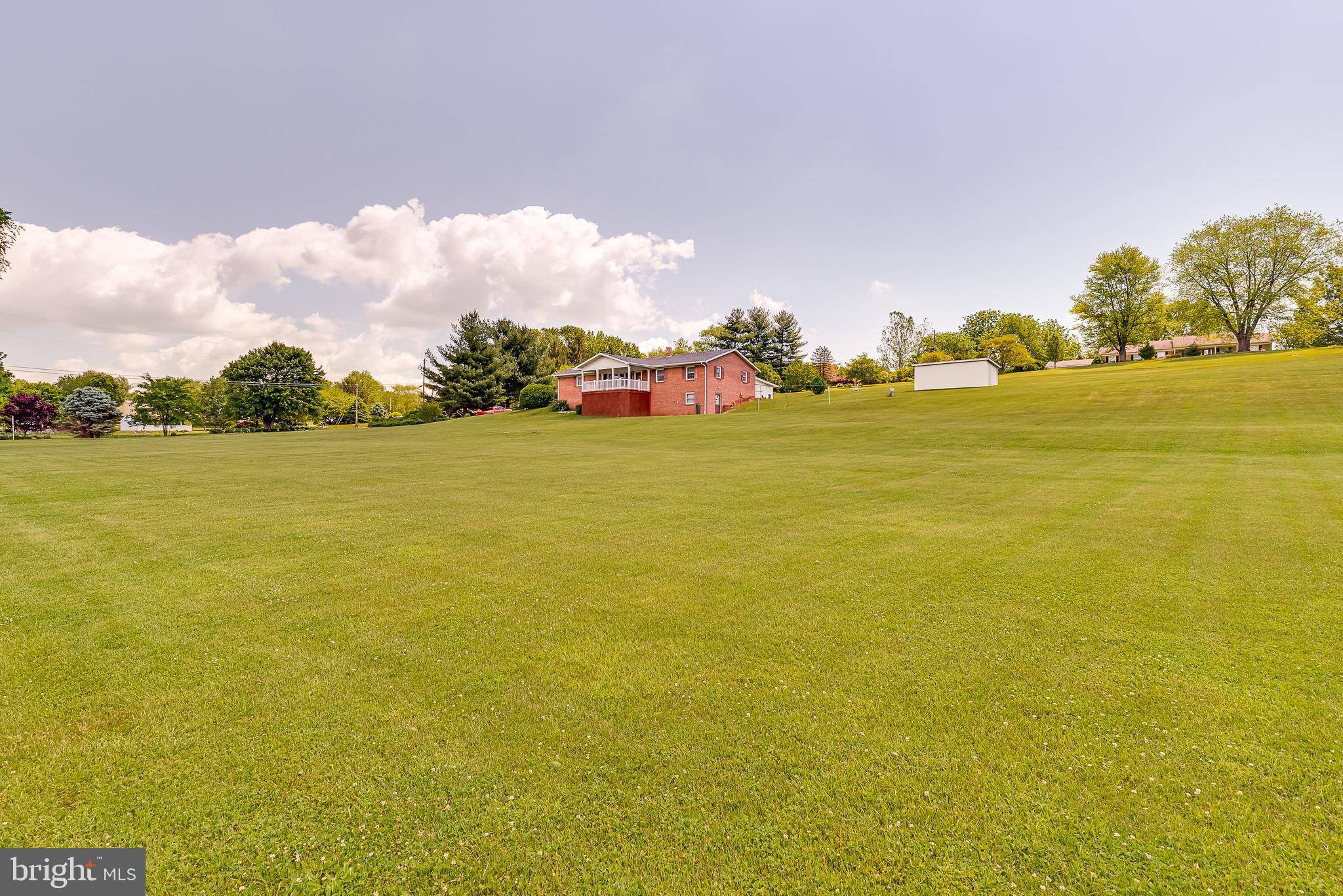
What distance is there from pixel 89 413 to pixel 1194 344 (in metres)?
149

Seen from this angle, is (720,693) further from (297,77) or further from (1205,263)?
(1205,263)

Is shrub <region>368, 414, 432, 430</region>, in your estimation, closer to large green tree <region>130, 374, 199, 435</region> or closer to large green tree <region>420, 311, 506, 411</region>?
large green tree <region>420, 311, 506, 411</region>

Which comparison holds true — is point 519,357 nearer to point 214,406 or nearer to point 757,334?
point 757,334

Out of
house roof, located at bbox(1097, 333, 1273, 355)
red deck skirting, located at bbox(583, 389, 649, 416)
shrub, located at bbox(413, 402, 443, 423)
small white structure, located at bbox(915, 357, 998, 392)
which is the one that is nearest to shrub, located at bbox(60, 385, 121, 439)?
shrub, located at bbox(413, 402, 443, 423)

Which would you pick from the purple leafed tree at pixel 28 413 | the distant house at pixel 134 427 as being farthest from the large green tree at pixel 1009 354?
the distant house at pixel 134 427

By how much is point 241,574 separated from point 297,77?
32.2 metres

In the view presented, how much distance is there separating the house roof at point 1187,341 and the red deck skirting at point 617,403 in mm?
76311

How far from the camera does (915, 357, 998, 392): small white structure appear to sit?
45.2 meters

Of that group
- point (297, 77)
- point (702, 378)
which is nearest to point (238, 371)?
point (297, 77)

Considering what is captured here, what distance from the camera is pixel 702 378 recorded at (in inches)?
1855

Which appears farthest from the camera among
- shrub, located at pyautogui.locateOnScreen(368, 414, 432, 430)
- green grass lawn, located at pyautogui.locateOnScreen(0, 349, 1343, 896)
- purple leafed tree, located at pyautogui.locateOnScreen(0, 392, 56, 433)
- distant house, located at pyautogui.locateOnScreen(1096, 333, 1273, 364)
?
distant house, located at pyautogui.locateOnScreen(1096, 333, 1273, 364)

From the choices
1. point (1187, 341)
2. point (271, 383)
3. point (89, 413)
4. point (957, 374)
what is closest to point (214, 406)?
point (271, 383)

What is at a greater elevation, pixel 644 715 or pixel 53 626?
pixel 53 626

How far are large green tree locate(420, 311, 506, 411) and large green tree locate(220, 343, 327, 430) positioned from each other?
2014cm
